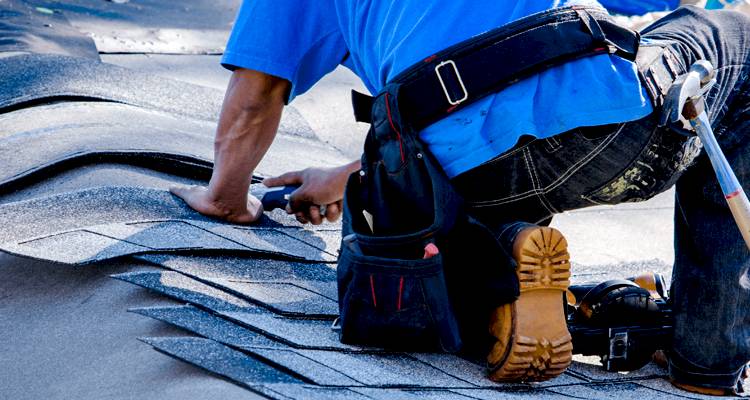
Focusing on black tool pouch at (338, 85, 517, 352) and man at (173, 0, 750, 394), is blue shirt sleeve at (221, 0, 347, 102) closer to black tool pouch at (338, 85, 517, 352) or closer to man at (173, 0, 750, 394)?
man at (173, 0, 750, 394)

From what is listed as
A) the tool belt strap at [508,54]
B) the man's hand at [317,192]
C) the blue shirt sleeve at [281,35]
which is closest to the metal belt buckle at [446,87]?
the tool belt strap at [508,54]

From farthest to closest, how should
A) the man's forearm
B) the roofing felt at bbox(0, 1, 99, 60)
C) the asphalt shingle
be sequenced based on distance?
the roofing felt at bbox(0, 1, 99, 60), the man's forearm, the asphalt shingle

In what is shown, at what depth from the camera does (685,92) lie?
6.13ft

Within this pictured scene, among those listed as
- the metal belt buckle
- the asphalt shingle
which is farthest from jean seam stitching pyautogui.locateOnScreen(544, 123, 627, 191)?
the asphalt shingle

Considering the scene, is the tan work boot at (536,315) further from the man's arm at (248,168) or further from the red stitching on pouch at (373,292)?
the man's arm at (248,168)

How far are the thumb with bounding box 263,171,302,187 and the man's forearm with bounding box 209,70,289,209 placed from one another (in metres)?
0.24

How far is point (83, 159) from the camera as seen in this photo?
9.30ft

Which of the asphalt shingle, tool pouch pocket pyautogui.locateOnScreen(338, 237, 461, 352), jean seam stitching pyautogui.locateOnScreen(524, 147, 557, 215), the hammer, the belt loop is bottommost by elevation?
the asphalt shingle

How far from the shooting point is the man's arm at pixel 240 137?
2.46 m

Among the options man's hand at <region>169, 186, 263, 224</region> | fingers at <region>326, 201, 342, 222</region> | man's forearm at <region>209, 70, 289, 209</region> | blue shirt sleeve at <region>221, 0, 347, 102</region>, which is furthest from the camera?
fingers at <region>326, 201, 342, 222</region>

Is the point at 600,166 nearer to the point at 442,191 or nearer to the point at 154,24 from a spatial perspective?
the point at 442,191

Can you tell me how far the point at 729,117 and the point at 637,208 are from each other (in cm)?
178

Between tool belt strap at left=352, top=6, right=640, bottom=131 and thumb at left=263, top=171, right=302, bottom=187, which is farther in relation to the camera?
thumb at left=263, top=171, right=302, bottom=187

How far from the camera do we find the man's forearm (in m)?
2.46
